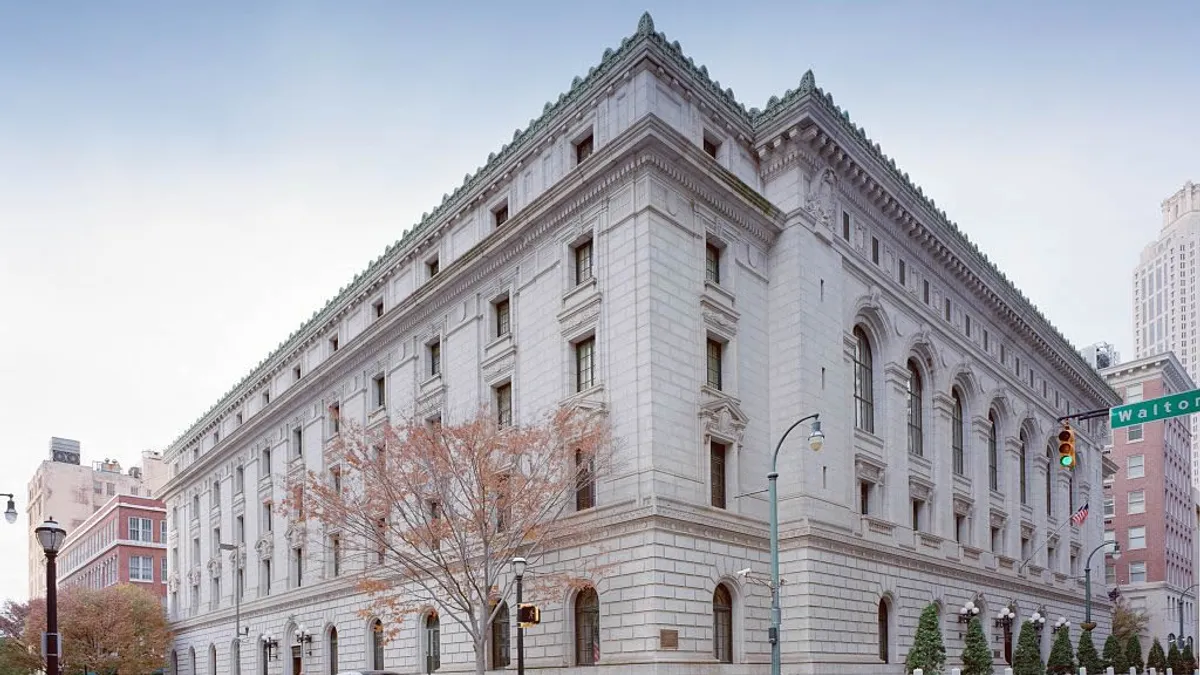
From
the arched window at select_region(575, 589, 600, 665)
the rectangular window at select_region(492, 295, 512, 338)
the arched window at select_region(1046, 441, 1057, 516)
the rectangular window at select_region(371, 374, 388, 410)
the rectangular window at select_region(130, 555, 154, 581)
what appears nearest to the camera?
the arched window at select_region(575, 589, 600, 665)

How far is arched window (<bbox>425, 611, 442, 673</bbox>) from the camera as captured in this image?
41.4m

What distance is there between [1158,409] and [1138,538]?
80985 millimetres

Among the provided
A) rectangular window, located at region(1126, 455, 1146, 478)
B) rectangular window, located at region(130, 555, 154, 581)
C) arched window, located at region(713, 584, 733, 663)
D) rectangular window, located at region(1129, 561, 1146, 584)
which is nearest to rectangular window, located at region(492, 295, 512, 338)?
A: arched window, located at region(713, 584, 733, 663)

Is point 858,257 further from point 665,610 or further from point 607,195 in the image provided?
point 665,610

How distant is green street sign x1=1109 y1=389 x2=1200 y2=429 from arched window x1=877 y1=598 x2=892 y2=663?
1861cm

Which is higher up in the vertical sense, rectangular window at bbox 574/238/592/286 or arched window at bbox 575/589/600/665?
rectangular window at bbox 574/238/592/286

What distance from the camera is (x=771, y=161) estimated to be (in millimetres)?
38656

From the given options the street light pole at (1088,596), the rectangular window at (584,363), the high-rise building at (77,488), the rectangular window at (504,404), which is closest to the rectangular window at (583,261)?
the rectangular window at (584,363)

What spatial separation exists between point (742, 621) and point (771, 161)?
16.7 meters

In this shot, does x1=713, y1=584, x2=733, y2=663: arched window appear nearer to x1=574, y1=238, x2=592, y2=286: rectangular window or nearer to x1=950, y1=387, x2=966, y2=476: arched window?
x1=574, y1=238, x2=592, y2=286: rectangular window

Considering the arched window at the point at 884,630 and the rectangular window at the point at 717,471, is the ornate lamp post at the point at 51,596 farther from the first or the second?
the arched window at the point at 884,630

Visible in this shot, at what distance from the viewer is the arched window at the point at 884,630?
39.4 meters

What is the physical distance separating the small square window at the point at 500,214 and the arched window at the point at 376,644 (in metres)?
19.1

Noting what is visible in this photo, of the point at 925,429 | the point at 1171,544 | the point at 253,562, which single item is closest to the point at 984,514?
the point at 925,429
